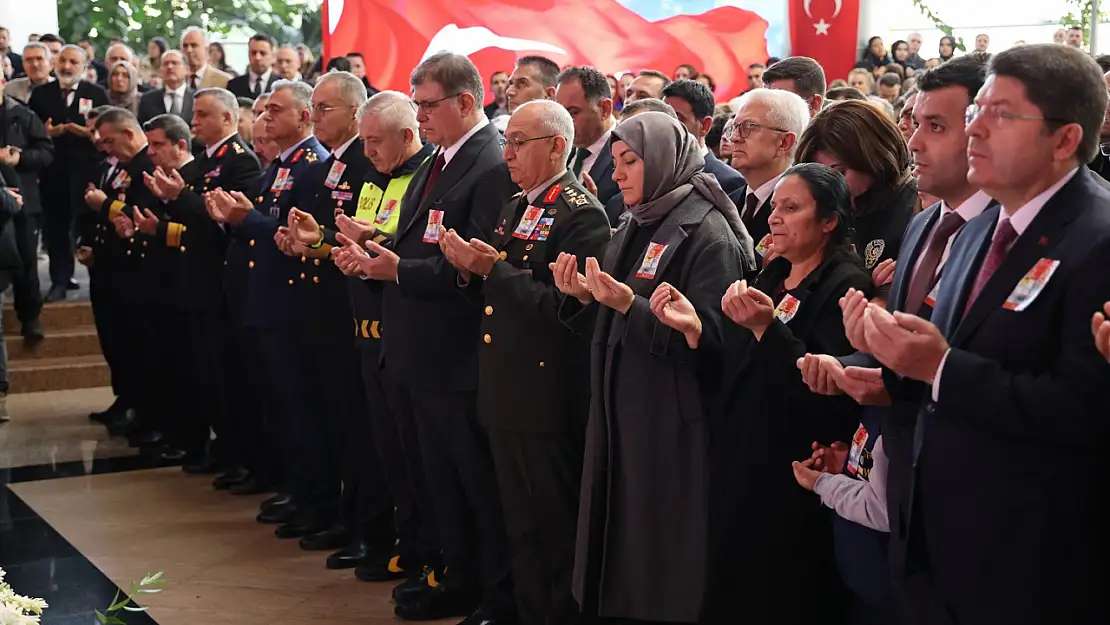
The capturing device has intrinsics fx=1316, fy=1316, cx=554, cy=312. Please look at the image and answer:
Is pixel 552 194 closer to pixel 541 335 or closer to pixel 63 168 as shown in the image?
pixel 541 335

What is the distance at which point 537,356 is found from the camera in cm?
384

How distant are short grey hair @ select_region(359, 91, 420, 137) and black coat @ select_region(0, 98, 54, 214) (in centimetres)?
492

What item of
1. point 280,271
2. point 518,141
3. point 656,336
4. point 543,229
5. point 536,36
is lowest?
point 280,271

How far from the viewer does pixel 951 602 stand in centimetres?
222

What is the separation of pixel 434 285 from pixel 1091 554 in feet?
7.86

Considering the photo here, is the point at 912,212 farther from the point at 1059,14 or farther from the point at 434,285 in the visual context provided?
the point at 1059,14

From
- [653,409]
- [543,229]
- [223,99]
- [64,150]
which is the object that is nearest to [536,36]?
[64,150]

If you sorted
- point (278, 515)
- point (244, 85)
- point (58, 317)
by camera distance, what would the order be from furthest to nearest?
1. point (244, 85)
2. point (58, 317)
3. point (278, 515)

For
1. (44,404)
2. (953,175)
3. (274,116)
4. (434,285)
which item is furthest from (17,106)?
(953,175)

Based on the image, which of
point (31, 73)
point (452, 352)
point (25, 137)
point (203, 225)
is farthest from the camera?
point (31, 73)

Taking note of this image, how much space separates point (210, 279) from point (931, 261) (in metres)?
4.46

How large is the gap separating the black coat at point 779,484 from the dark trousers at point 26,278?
7.09 metres

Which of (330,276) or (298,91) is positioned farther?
(298,91)

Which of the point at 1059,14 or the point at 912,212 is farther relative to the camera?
the point at 1059,14
